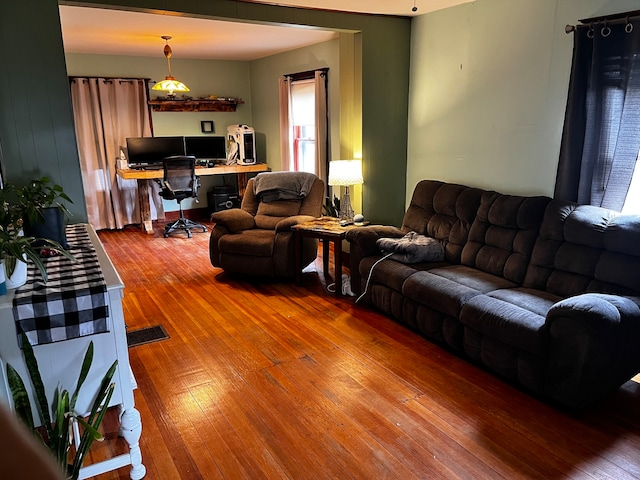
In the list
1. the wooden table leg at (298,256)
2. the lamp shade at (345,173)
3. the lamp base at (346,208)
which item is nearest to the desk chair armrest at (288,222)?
the wooden table leg at (298,256)

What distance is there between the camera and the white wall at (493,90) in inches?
129

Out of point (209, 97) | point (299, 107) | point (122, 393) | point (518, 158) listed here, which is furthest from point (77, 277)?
point (209, 97)

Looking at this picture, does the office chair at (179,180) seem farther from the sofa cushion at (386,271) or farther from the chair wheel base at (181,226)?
the sofa cushion at (386,271)

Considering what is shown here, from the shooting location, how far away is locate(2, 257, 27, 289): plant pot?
1860mm

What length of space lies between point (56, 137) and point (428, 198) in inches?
109

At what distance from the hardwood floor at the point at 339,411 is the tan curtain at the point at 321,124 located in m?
2.56

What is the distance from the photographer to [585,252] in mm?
2824

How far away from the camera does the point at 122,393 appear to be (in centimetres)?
199

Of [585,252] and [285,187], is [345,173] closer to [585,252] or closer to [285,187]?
[285,187]

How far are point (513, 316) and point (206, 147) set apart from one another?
18.0 feet

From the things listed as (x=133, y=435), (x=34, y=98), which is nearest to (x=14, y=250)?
(x=133, y=435)

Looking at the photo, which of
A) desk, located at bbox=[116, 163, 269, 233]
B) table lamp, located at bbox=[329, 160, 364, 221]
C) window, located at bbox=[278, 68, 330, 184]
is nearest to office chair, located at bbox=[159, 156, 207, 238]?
desk, located at bbox=[116, 163, 269, 233]

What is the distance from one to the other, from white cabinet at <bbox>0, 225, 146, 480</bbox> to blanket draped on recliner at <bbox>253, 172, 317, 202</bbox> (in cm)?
290

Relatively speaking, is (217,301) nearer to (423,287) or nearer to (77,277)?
(423,287)
